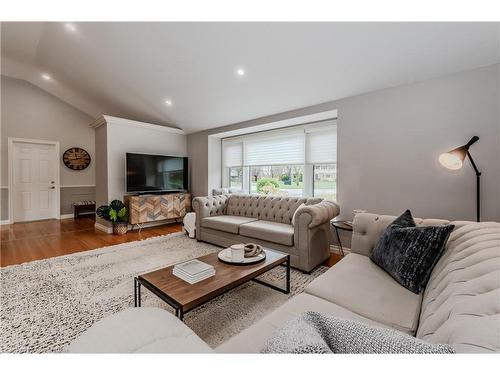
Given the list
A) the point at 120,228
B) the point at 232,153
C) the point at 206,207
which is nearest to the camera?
the point at 206,207

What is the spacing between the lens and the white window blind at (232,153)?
533 cm

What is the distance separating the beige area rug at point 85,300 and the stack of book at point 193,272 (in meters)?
0.37

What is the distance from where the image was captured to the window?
3.93 meters

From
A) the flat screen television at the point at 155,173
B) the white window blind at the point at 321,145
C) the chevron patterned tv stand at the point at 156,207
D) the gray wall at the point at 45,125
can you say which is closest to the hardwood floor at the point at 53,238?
the chevron patterned tv stand at the point at 156,207

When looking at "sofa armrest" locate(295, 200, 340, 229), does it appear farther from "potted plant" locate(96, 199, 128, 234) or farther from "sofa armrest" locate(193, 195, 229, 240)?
"potted plant" locate(96, 199, 128, 234)

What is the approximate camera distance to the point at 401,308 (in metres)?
1.20

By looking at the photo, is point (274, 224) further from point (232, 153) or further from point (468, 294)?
point (232, 153)

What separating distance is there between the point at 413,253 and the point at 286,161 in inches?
127

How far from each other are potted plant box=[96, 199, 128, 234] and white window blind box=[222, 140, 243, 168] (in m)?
2.44

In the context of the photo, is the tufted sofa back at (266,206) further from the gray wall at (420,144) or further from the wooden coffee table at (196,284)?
the wooden coffee table at (196,284)

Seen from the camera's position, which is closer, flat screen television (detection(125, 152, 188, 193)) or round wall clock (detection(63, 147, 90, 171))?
flat screen television (detection(125, 152, 188, 193))

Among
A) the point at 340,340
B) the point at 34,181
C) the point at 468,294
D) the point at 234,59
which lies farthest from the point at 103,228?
the point at 468,294

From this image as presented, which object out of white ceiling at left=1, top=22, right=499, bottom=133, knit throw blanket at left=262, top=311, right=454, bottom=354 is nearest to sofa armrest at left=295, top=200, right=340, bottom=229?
white ceiling at left=1, top=22, right=499, bottom=133

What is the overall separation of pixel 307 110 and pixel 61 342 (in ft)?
12.5
